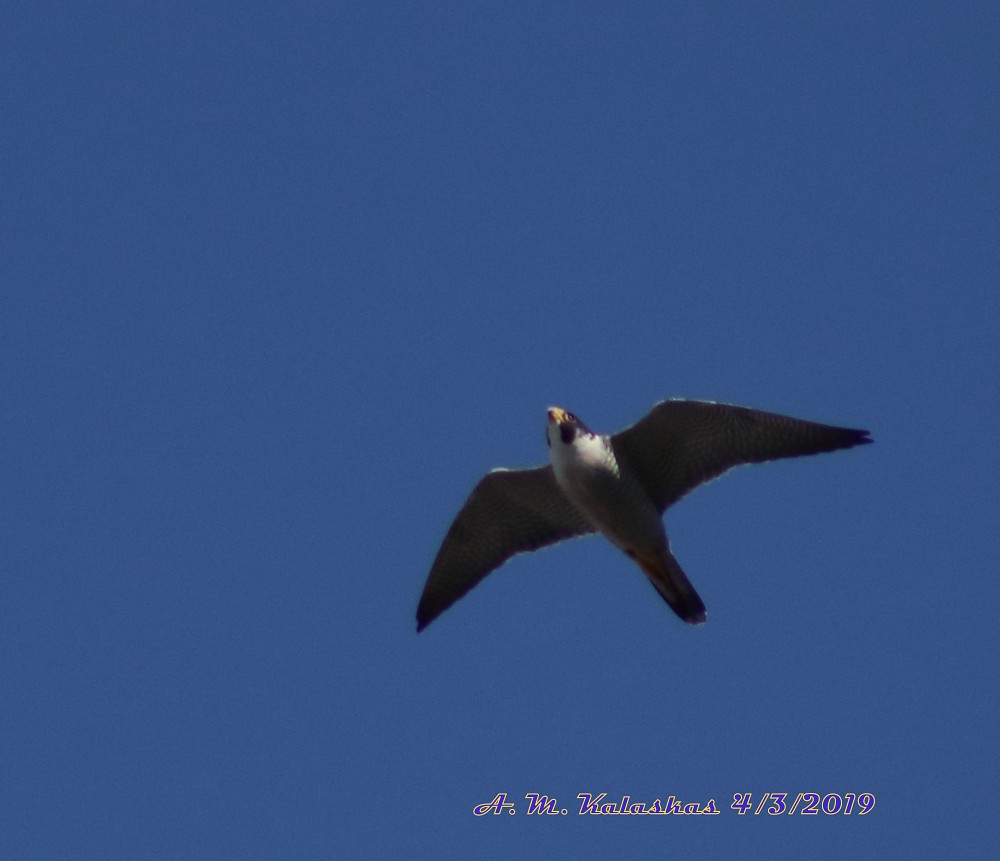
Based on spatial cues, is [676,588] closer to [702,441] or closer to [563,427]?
[702,441]

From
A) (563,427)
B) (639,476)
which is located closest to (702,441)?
(639,476)

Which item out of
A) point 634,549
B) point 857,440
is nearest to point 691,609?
point 634,549

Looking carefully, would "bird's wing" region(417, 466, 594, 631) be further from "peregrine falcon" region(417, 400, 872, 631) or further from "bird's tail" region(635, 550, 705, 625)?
"bird's tail" region(635, 550, 705, 625)

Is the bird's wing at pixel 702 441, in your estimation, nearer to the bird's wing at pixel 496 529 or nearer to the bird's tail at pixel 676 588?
the bird's tail at pixel 676 588

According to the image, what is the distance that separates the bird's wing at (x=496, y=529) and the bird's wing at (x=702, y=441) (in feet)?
2.59

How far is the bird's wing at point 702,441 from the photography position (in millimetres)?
14578

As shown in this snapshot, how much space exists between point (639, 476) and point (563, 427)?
94cm

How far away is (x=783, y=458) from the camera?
14836 millimetres

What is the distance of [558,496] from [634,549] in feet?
3.08

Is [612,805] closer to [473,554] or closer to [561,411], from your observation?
[473,554]

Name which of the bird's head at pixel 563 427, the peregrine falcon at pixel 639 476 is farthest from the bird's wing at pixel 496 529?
the bird's head at pixel 563 427

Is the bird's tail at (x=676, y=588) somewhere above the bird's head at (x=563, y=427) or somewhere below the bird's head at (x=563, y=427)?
below

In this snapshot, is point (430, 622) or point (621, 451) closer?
point (621, 451)

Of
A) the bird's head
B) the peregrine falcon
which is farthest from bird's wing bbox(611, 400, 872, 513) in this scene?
the bird's head
